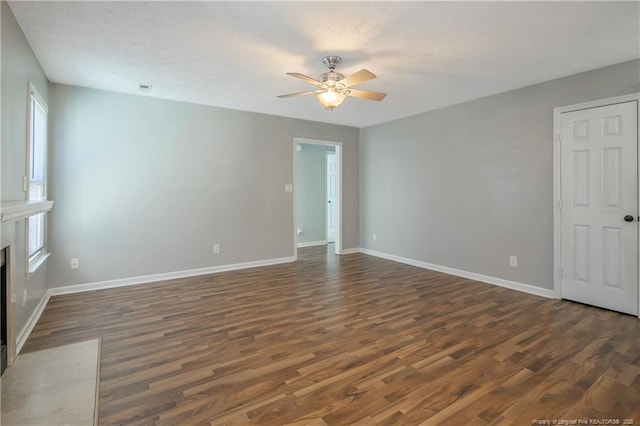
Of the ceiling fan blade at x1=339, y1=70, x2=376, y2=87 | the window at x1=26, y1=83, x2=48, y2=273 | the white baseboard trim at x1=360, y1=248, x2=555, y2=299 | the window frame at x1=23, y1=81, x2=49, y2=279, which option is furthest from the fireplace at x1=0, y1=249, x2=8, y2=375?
the white baseboard trim at x1=360, y1=248, x2=555, y2=299

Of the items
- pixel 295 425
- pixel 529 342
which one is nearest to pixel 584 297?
pixel 529 342

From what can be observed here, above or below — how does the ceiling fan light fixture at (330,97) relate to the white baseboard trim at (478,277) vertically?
above

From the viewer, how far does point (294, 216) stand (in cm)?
546

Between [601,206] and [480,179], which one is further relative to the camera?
[480,179]

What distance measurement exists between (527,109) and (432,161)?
1426mm

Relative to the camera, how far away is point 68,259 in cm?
380

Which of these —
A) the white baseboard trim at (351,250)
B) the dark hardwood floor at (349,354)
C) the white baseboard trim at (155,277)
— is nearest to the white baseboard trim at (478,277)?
the dark hardwood floor at (349,354)

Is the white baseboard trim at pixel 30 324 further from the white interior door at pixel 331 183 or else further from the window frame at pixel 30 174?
the white interior door at pixel 331 183

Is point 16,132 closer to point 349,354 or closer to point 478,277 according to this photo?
point 349,354

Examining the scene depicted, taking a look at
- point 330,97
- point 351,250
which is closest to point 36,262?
point 330,97

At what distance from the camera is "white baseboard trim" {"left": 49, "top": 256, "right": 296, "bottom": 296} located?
3807 mm

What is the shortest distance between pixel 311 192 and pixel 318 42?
4.63 m

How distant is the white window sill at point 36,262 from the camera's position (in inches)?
115

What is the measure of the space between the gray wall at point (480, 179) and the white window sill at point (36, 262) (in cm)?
478
